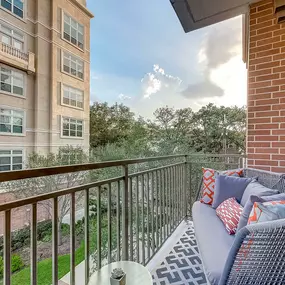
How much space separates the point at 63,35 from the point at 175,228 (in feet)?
16.9

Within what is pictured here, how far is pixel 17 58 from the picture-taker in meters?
4.11

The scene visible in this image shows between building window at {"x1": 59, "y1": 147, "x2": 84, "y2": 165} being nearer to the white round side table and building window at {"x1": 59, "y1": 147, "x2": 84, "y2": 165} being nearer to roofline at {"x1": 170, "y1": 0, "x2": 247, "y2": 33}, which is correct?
roofline at {"x1": 170, "y1": 0, "x2": 247, "y2": 33}

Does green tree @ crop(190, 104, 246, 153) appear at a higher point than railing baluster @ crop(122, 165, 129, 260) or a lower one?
higher

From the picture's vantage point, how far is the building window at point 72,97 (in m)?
5.09

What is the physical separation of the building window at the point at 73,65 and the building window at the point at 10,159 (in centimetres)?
237

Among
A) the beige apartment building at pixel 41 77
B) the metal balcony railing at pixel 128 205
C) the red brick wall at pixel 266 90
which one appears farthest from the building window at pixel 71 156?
the red brick wall at pixel 266 90

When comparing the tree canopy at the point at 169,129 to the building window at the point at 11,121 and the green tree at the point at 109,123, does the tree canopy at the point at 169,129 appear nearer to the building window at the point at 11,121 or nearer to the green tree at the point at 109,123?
the green tree at the point at 109,123

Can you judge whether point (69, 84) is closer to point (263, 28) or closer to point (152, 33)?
point (152, 33)

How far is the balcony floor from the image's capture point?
1.50 metres

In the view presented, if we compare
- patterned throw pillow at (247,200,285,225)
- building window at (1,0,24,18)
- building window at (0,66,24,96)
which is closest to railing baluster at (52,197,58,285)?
patterned throw pillow at (247,200,285,225)

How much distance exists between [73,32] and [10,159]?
364 cm

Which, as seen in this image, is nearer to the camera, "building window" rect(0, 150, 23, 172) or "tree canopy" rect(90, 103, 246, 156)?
"building window" rect(0, 150, 23, 172)

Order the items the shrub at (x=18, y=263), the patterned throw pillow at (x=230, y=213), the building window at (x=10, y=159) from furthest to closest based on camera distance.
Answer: the building window at (x=10, y=159), the shrub at (x=18, y=263), the patterned throw pillow at (x=230, y=213)

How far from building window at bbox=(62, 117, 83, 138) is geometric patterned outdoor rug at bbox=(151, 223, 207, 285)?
4.09 meters
